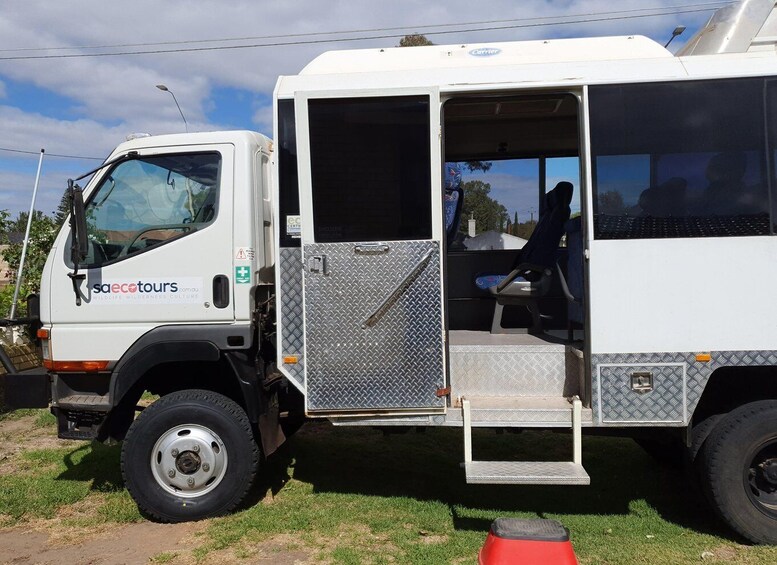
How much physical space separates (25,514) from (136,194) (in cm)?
256

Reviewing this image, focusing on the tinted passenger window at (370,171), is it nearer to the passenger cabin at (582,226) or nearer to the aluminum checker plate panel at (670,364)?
the passenger cabin at (582,226)

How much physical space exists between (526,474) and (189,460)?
2.27 meters

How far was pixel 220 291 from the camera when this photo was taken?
4.28m

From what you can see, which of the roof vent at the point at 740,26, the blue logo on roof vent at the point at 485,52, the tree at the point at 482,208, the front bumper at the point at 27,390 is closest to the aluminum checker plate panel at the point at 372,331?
the blue logo on roof vent at the point at 485,52

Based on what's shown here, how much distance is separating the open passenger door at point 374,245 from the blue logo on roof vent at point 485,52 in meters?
0.56

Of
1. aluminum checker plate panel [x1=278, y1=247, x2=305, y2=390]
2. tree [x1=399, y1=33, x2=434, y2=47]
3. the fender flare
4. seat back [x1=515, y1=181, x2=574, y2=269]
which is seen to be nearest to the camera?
aluminum checker plate panel [x1=278, y1=247, x2=305, y2=390]

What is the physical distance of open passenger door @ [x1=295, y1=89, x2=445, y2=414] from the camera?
4008mm

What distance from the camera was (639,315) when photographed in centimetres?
389

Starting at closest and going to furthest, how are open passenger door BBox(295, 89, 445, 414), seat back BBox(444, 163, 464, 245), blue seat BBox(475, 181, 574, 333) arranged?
open passenger door BBox(295, 89, 445, 414)
blue seat BBox(475, 181, 574, 333)
seat back BBox(444, 163, 464, 245)

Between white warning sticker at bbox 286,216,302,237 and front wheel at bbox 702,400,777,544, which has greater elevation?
white warning sticker at bbox 286,216,302,237

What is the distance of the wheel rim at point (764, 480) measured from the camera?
13.1 feet

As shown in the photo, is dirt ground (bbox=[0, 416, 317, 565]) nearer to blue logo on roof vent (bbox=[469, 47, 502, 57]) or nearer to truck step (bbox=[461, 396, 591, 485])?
truck step (bbox=[461, 396, 591, 485])

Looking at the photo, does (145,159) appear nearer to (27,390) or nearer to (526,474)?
(27,390)

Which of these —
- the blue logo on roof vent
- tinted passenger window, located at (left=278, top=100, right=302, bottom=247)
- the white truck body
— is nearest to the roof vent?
the white truck body
